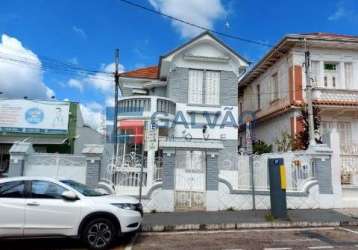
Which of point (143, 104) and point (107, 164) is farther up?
point (143, 104)

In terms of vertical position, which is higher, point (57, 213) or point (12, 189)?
point (12, 189)

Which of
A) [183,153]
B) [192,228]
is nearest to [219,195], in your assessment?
[183,153]

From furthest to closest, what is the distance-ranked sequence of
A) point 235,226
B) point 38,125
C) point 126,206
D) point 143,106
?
point 38,125 → point 143,106 → point 235,226 → point 126,206

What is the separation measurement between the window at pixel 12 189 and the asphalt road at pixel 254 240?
9.22 feet

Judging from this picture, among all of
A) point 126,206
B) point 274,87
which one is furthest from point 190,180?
point 274,87

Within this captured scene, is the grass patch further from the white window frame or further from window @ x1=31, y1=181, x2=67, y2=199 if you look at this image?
the white window frame

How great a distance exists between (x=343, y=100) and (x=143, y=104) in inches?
450

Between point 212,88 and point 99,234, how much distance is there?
42.5 ft

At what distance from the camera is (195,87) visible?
19250 mm

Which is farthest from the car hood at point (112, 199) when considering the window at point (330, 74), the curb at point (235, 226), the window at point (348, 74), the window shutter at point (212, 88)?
the window at point (348, 74)

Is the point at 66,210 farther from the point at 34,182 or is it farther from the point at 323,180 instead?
the point at 323,180

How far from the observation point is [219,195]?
42.0 feet

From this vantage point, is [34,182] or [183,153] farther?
[183,153]

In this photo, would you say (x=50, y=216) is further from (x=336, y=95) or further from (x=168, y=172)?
(x=336, y=95)
